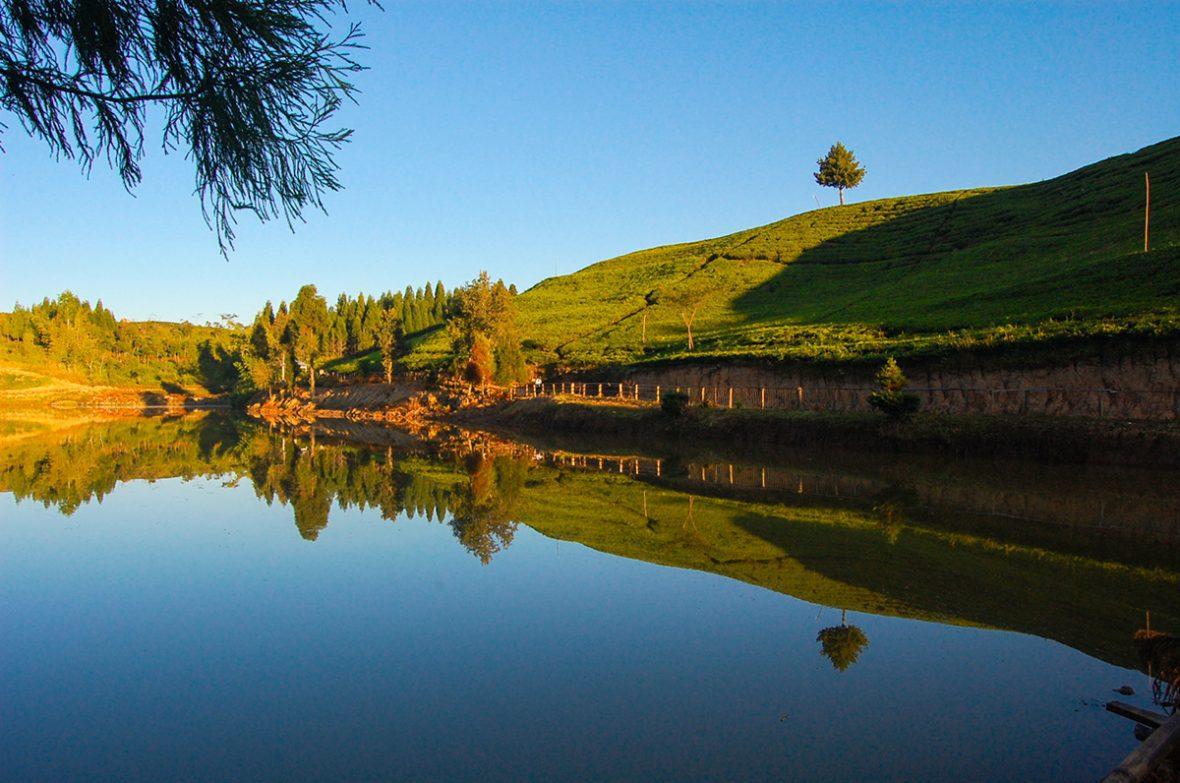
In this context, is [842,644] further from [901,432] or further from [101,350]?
[101,350]

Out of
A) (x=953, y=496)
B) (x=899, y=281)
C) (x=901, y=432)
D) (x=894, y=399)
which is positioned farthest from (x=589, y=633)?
(x=899, y=281)

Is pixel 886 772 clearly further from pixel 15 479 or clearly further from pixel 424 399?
pixel 424 399

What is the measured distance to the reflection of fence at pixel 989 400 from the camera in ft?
106

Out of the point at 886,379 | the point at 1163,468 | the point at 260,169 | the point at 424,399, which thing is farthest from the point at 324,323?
the point at 260,169

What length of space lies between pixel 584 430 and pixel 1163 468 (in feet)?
110

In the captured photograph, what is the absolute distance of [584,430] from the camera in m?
54.7

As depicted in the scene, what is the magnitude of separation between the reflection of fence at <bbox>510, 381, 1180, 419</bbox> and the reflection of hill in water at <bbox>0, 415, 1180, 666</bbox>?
619 centimetres

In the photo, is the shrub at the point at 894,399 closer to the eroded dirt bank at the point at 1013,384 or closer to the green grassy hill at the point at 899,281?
the eroded dirt bank at the point at 1013,384

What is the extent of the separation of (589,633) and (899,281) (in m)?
83.6

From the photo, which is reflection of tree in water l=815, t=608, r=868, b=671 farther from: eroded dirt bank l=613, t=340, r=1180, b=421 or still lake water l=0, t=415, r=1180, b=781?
eroded dirt bank l=613, t=340, r=1180, b=421

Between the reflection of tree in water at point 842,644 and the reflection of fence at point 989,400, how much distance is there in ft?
85.1

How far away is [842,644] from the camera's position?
11.8 metres

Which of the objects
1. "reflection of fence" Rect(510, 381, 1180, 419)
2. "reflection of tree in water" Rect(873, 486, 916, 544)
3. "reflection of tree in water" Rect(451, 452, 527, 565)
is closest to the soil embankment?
"reflection of fence" Rect(510, 381, 1180, 419)

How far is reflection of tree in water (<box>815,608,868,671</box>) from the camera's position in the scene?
11148mm
